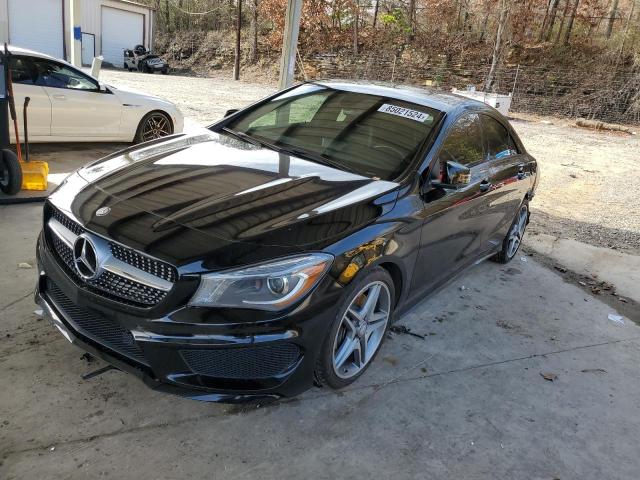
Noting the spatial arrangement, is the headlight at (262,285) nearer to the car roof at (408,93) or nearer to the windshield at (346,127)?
the windshield at (346,127)

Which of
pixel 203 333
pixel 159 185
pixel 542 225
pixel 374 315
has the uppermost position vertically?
pixel 159 185

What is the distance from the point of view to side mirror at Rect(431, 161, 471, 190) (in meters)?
3.30

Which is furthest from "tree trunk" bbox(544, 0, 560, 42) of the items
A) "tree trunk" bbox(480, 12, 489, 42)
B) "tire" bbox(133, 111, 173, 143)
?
"tire" bbox(133, 111, 173, 143)

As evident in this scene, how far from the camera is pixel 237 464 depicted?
7.80ft

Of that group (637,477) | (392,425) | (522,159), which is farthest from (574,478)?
(522,159)

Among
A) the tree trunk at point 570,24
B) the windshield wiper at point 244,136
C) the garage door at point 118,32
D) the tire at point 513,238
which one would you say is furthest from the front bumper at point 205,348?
the garage door at point 118,32

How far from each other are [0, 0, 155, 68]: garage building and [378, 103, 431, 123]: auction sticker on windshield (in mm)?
26169

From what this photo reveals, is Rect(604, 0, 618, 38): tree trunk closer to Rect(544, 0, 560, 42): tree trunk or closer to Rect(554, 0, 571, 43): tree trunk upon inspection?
Rect(554, 0, 571, 43): tree trunk

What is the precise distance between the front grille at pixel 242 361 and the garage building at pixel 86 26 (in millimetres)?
27299

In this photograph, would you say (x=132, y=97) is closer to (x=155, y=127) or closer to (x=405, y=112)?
(x=155, y=127)

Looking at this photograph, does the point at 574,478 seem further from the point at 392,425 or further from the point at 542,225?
the point at 542,225

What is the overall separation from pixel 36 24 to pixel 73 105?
1004 inches

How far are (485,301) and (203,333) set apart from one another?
2.93m

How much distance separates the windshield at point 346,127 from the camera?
136 inches
